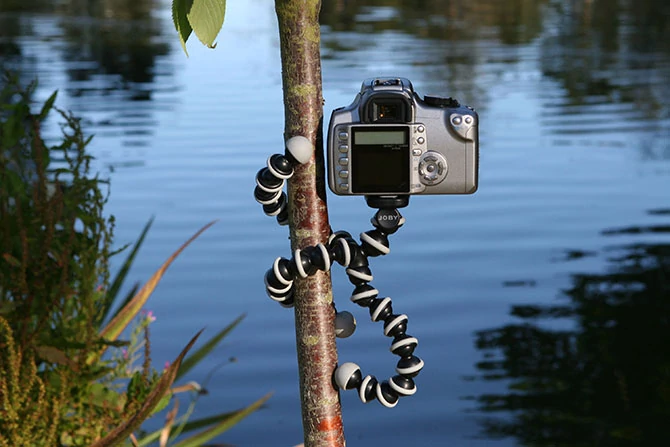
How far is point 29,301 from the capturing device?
3.72m

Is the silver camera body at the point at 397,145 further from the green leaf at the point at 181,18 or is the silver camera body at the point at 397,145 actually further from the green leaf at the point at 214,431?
the green leaf at the point at 214,431

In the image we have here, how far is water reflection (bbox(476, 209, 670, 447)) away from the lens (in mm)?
5863

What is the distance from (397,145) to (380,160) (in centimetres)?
4

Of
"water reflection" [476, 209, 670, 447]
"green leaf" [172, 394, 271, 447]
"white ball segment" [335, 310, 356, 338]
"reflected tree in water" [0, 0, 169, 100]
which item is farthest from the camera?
"reflected tree in water" [0, 0, 169, 100]

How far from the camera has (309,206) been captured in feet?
6.74

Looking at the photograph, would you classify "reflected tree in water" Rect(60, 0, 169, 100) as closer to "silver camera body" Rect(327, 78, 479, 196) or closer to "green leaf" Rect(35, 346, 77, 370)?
"green leaf" Rect(35, 346, 77, 370)

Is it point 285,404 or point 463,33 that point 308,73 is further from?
point 463,33

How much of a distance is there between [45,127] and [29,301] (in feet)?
37.9

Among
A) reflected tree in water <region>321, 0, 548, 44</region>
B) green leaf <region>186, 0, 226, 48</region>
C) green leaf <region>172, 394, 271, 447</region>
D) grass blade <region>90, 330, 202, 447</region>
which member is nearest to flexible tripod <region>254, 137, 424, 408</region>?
green leaf <region>186, 0, 226, 48</region>

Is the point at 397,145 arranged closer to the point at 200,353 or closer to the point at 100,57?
the point at 200,353

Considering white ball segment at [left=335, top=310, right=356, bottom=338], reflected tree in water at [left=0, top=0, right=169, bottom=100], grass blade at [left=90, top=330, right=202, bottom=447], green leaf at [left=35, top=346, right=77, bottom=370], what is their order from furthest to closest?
1. reflected tree in water at [left=0, top=0, right=169, bottom=100]
2. green leaf at [left=35, top=346, right=77, bottom=370]
3. grass blade at [left=90, top=330, right=202, bottom=447]
4. white ball segment at [left=335, top=310, right=356, bottom=338]

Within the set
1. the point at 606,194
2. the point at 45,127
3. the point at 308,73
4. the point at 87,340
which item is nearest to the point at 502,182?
the point at 606,194

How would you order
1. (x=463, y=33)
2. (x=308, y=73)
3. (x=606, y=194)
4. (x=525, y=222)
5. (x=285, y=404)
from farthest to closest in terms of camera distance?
(x=463, y=33), (x=606, y=194), (x=525, y=222), (x=285, y=404), (x=308, y=73)

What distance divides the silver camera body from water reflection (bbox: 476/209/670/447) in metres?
3.94
